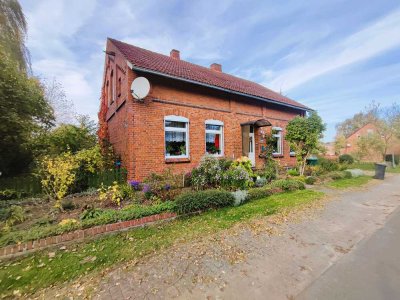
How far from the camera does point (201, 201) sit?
5.79m

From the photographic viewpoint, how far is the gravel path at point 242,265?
8.97ft

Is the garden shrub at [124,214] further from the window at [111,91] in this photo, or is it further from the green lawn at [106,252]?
the window at [111,91]

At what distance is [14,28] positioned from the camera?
11.7m

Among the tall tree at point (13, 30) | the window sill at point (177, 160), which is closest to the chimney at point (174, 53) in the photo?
the tall tree at point (13, 30)

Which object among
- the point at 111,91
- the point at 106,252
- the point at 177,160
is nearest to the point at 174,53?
the point at 111,91

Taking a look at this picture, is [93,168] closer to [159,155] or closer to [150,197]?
[159,155]

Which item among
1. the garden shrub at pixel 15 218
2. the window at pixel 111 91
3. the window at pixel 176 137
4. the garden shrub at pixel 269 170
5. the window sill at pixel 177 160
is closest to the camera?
the garden shrub at pixel 15 218

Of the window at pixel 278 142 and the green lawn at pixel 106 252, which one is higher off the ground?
the window at pixel 278 142

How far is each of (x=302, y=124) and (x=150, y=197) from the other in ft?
31.9

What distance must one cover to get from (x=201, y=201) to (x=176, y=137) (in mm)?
4455

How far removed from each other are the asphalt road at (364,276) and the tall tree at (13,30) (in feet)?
51.7

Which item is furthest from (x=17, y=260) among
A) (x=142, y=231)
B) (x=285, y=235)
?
(x=285, y=235)

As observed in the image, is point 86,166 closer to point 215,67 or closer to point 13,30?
point 13,30

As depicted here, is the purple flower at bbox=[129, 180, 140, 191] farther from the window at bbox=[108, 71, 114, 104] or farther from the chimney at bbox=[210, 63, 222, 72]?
the chimney at bbox=[210, 63, 222, 72]
